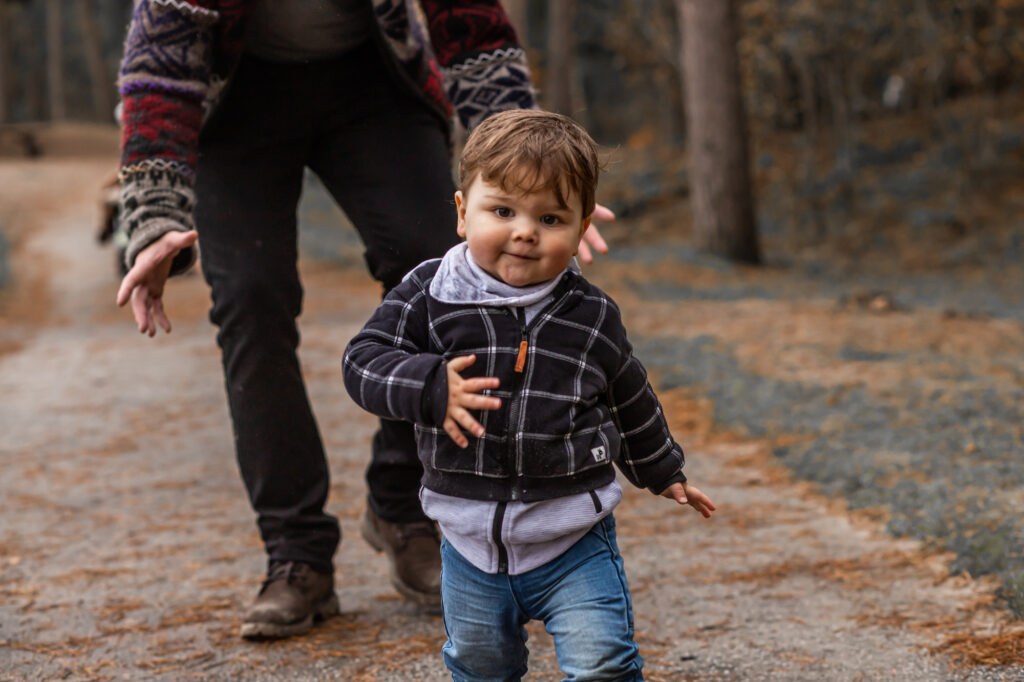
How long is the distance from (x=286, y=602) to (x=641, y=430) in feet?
4.17

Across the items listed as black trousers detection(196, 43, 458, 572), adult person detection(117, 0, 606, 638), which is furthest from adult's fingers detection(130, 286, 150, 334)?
black trousers detection(196, 43, 458, 572)

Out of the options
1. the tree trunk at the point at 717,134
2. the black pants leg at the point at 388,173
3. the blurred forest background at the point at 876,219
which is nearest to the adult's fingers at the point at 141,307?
the black pants leg at the point at 388,173

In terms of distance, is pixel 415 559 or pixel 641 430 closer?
pixel 641 430

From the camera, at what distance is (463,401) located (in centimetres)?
188

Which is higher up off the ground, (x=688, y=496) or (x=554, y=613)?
(x=688, y=496)

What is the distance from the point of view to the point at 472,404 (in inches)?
73.4

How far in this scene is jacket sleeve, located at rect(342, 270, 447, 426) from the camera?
194cm

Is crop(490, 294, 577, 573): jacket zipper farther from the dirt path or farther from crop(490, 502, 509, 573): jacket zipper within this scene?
the dirt path

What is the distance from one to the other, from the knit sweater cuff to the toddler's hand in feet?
3.49

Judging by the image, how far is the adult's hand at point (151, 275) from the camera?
2568 millimetres

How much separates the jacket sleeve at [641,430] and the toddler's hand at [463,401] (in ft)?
1.21

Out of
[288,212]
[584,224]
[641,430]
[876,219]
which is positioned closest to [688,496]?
[641,430]

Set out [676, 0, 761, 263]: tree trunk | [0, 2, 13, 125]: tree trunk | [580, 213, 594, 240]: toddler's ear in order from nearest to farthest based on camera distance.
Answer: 1. [580, 213, 594, 240]: toddler's ear
2. [676, 0, 761, 263]: tree trunk
3. [0, 2, 13, 125]: tree trunk

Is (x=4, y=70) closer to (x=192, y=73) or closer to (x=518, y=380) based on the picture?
(x=192, y=73)
